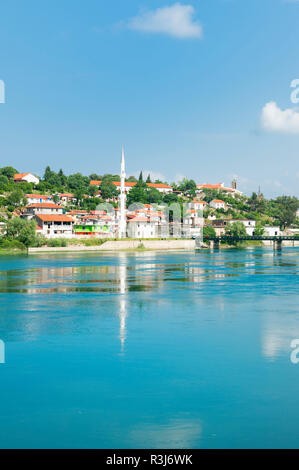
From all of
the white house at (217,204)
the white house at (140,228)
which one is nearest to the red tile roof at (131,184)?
the white house at (217,204)

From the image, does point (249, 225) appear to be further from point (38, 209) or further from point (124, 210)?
point (38, 209)

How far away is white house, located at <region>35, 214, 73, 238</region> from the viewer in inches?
3386

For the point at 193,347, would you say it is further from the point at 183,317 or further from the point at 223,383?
the point at 183,317

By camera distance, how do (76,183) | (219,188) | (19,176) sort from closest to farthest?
(19,176), (76,183), (219,188)

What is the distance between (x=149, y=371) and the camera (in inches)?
559

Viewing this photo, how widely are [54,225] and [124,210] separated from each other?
50.1 feet

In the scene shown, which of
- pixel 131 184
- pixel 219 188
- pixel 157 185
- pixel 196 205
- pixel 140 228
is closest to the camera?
pixel 140 228

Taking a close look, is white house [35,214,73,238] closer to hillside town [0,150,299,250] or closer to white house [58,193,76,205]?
hillside town [0,150,299,250]

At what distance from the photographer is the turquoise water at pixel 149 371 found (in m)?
10.2

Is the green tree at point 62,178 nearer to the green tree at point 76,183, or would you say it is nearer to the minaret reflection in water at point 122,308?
the green tree at point 76,183

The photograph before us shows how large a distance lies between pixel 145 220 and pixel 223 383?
87240mm

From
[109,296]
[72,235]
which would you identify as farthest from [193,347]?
[72,235]

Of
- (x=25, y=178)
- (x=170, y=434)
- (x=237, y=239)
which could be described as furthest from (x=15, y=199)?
(x=170, y=434)
